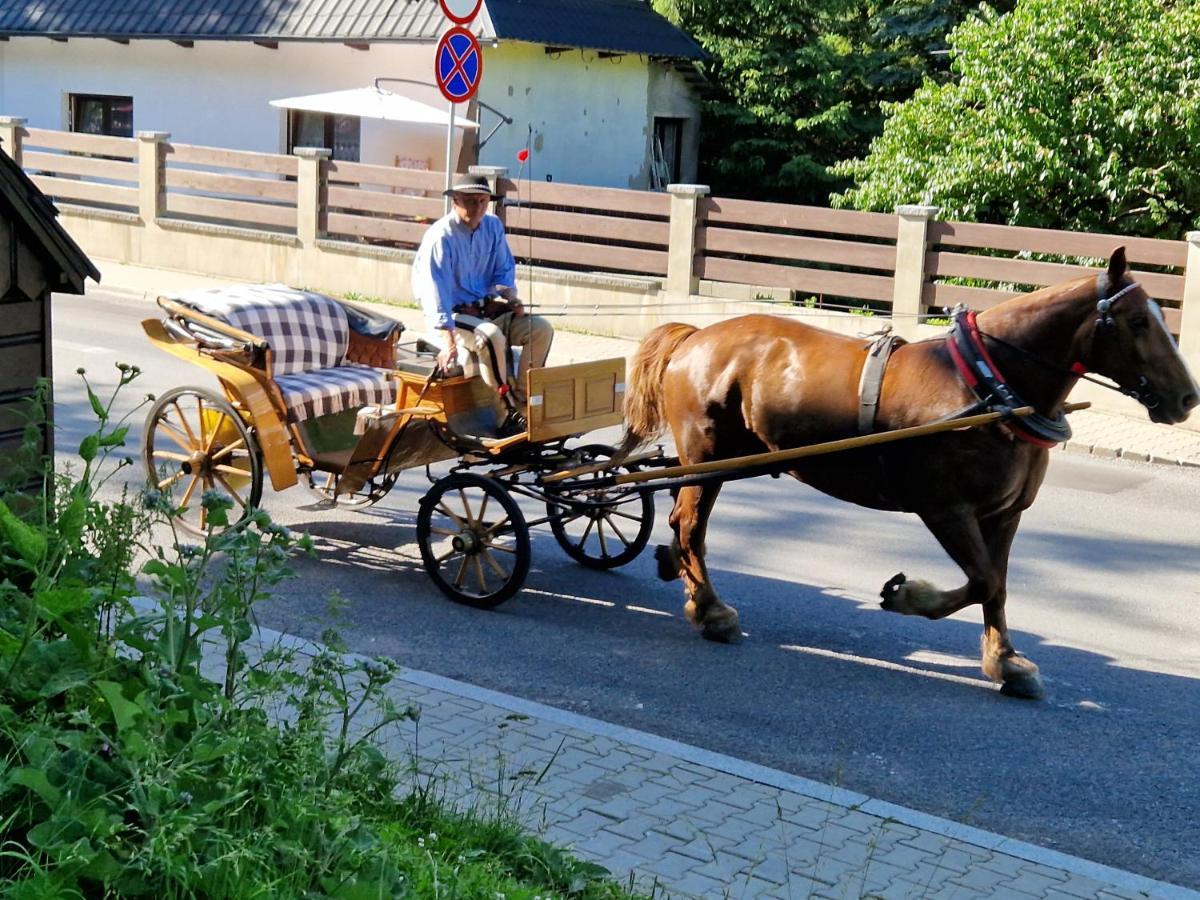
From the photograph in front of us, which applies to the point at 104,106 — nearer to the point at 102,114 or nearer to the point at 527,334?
the point at 102,114

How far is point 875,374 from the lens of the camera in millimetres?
7289

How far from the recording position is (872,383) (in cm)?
727

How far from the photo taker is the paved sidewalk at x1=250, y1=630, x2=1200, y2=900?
5055 mm

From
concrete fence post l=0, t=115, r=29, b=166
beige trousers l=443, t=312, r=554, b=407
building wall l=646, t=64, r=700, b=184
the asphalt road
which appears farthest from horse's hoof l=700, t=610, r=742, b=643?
building wall l=646, t=64, r=700, b=184

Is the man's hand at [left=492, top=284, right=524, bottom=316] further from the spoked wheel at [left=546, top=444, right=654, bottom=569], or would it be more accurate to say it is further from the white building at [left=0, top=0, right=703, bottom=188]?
the white building at [left=0, top=0, right=703, bottom=188]

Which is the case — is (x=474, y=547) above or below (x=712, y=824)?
above

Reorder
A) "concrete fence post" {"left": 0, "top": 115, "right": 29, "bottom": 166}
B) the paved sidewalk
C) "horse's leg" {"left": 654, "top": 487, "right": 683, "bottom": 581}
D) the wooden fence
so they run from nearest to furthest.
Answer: the paved sidewalk, "horse's leg" {"left": 654, "top": 487, "right": 683, "bottom": 581}, the wooden fence, "concrete fence post" {"left": 0, "top": 115, "right": 29, "bottom": 166}

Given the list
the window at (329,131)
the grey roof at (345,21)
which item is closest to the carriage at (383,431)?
the grey roof at (345,21)

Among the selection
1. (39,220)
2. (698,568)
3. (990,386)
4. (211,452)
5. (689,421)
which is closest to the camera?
(39,220)

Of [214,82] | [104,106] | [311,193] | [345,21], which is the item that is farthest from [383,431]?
[104,106]

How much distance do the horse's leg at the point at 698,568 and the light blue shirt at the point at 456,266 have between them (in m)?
1.71

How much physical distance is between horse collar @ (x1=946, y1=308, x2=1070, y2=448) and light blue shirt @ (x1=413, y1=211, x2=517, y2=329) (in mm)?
2800

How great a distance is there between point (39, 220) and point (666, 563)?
3.64 meters

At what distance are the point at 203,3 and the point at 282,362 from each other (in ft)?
61.7
